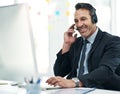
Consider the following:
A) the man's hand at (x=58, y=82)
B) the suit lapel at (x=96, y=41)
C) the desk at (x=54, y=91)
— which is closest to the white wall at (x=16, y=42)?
the desk at (x=54, y=91)

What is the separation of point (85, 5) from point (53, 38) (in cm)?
126

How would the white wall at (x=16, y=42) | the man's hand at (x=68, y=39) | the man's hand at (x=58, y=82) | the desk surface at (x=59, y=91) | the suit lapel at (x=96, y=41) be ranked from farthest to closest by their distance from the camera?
the man's hand at (x=68, y=39) → the suit lapel at (x=96, y=41) → the man's hand at (x=58, y=82) → the desk surface at (x=59, y=91) → the white wall at (x=16, y=42)

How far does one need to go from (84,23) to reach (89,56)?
269 mm

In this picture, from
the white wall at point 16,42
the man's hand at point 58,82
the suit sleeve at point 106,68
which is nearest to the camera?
the white wall at point 16,42

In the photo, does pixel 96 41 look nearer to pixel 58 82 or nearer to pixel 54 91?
pixel 58 82

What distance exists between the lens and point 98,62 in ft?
5.92

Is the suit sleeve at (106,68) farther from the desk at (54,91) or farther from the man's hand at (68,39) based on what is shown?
the man's hand at (68,39)

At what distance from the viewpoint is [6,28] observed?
1.20 m

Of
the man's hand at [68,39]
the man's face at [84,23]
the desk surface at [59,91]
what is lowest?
the desk surface at [59,91]

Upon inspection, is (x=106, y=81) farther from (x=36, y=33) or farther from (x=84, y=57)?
(x=36, y=33)

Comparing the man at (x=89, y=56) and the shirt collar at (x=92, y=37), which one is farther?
the shirt collar at (x=92, y=37)

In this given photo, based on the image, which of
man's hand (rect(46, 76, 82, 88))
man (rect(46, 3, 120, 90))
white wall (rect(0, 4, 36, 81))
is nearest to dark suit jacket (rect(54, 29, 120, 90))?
man (rect(46, 3, 120, 90))

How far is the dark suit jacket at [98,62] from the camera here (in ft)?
5.26

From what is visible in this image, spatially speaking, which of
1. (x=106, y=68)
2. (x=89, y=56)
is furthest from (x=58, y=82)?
(x=89, y=56)
